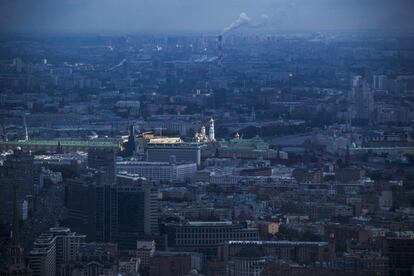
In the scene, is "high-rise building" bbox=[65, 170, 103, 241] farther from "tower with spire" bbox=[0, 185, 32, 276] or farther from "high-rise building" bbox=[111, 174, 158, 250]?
"tower with spire" bbox=[0, 185, 32, 276]

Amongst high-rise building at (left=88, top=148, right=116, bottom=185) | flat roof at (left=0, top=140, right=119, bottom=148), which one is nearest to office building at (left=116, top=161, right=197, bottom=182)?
high-rise building at (left=88, top=148, right=116, bottom=185)

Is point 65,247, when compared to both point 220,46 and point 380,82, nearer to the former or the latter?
point 380,82

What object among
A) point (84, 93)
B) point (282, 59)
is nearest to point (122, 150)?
point (84, 93)

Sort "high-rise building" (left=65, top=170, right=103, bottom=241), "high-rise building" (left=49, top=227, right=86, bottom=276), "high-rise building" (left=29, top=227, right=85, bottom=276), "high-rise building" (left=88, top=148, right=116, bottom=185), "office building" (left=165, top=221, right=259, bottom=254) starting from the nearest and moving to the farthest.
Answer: "high-rise building" (left=29, top=227, right=85, bottom=276) → "high-rise building" (left=49, top=227, right=86, bottom=276) → "office building" (left=165, top=221, right=259, bottom=254) → "high-rise building" (left=65, top=170, right=103, bottom=241) → "high-rise building" (left=88, top=148, right=116, bottom=185)

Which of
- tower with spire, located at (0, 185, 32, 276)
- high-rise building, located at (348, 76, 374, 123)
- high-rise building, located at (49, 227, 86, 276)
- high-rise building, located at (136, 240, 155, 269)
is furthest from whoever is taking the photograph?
high-rise building, located at (348, 76, 374, 123)

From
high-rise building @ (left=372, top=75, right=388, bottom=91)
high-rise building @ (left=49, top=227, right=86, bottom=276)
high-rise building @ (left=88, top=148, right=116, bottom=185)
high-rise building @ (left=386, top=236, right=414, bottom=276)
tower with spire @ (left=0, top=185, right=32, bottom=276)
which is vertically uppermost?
tower with spire @ (left=0, top=185, right=32, bottom=276)

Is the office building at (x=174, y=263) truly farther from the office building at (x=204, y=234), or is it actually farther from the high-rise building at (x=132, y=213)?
the high-rise building at (x=132, y=213)

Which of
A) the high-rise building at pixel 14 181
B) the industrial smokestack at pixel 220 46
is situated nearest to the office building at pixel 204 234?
the high-rise building at pixel 14 181

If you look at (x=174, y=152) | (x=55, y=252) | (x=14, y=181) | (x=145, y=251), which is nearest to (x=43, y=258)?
(x=55, y=252)
